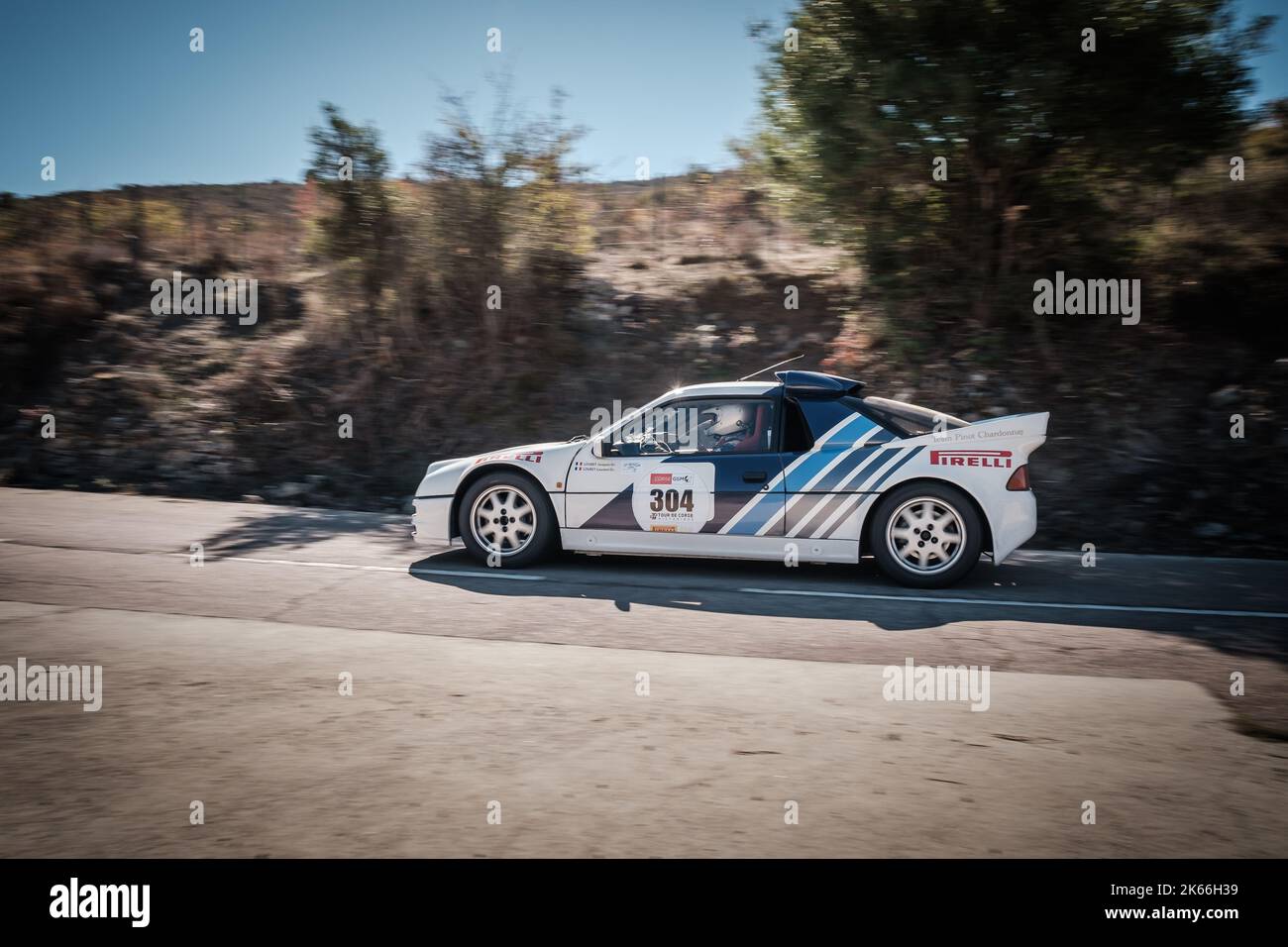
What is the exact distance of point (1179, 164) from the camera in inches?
482

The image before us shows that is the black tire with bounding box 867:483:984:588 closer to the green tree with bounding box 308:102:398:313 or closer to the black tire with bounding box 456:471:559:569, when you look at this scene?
the black tire with bounding box 456:471:559:569

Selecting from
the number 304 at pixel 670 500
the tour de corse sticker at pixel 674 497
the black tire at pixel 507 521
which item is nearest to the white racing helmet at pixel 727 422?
the tour de corse sticker at pixel 674 497

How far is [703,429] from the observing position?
7.59 metres

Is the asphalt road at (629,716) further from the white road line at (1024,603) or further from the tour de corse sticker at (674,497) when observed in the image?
the tour de corse sticker at (674,497)

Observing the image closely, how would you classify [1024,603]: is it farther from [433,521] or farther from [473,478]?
[433,521]

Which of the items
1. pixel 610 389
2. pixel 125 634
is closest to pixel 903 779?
pixel 125 634

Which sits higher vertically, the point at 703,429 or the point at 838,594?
the point at 703,429

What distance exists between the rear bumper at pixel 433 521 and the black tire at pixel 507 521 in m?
0.11

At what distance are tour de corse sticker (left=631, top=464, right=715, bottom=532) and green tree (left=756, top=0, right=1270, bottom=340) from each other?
7126 millimetres

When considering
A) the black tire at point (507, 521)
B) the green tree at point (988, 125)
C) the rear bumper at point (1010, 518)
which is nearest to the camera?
the rear bumper at point (1010, 518)

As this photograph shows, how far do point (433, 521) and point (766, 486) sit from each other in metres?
2.88

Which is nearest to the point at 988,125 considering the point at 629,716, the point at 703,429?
the point at 703,429

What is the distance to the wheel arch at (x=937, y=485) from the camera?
7.01 meters
